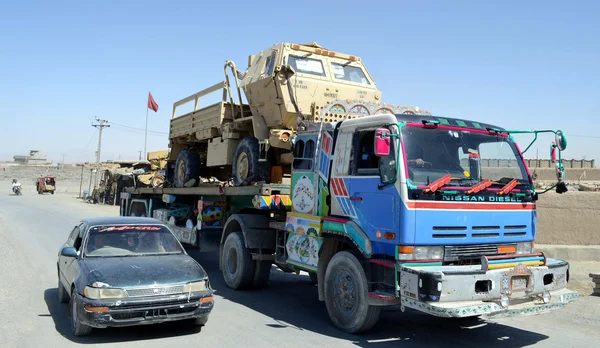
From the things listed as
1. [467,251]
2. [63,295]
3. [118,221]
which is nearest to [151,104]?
[63,295]

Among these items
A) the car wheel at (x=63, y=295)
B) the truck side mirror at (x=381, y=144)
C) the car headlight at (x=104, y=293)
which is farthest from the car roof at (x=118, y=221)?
the truck side mirror at (x=381, y=144)

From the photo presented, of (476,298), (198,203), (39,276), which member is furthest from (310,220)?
(39,276)

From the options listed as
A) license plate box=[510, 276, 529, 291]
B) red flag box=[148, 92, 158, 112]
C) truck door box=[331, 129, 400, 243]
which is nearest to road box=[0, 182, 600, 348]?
license plate box=[510, 276, 529, 291]

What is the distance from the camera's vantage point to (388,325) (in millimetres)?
7039

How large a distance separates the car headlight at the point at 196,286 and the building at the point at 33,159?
145818 mm

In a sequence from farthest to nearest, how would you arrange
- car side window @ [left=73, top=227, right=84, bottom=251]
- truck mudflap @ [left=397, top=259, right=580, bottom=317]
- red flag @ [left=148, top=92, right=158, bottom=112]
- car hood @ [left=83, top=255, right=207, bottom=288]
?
red flag @ [left=148, top=92, right=158, bottom=112] → car side window @ [left=73, top=227, right=84, bottom=251] → car hood @ [left=83, top=255, right=207, bottom=288] → truck mudflap @ [left=397, top=259, right=580, bottom=317]

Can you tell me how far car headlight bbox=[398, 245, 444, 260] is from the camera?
5.80 meters

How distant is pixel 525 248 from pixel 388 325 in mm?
1990

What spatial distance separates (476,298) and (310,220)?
102 inches

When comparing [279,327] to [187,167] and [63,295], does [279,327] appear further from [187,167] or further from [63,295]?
[187,167]

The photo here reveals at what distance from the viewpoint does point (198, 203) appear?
434 inches

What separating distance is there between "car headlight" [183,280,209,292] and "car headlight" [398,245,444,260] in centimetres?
238

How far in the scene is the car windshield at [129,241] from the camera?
7078 millimetres

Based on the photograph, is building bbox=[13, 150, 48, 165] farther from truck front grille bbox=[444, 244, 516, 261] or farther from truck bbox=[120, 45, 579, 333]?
truck front grille bbox=[444, 244, 516, 261]
